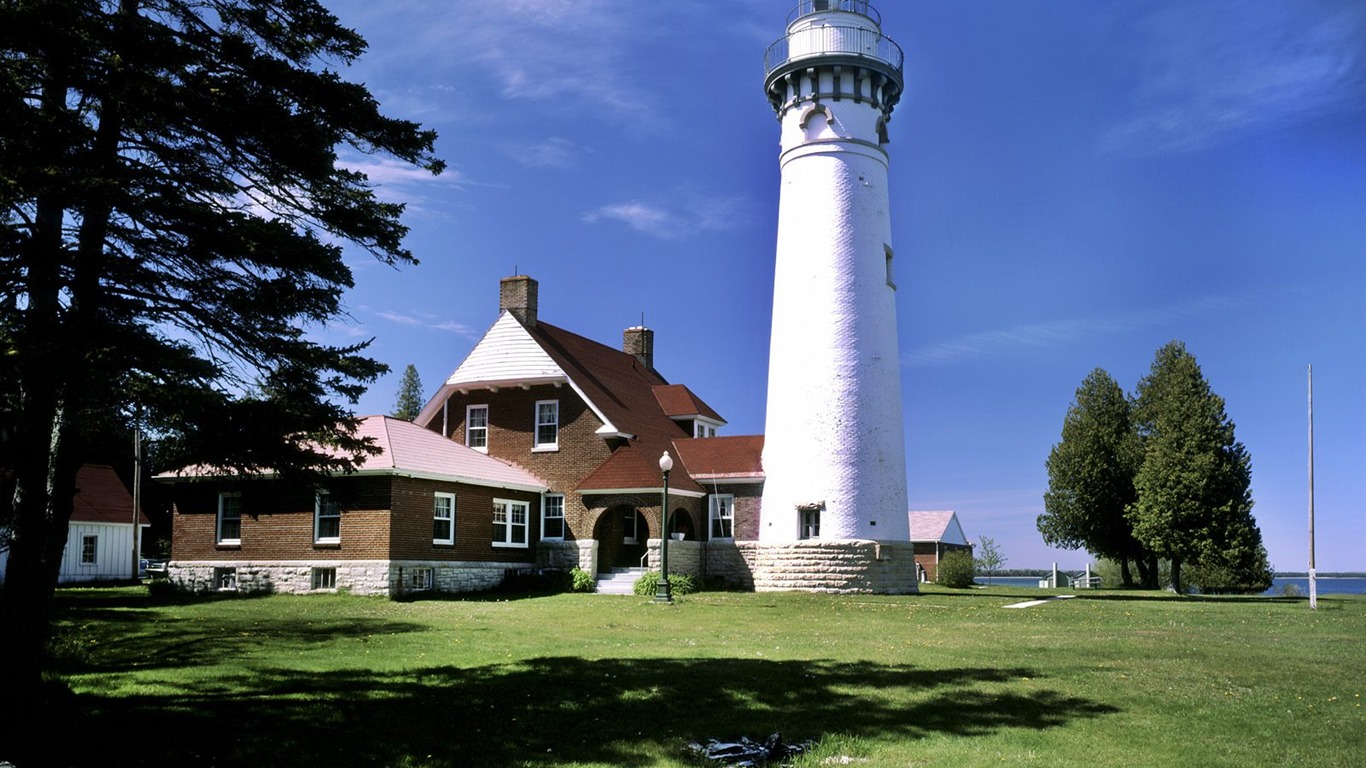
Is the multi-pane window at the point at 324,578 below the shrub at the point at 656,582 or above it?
above

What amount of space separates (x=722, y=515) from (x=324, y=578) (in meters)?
13.1

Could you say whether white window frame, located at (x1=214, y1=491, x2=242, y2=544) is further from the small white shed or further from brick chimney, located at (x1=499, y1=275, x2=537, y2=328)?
the small white shed

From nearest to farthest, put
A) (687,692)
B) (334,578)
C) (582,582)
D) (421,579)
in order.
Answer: (687,692) < (334,578) < (421,579) < (582,582)

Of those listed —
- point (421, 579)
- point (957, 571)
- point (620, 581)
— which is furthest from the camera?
point (957, 571)

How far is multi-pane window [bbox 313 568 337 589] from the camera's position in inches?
1140

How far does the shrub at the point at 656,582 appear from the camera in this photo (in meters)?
30.5

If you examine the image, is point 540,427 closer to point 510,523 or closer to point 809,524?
point 510,523

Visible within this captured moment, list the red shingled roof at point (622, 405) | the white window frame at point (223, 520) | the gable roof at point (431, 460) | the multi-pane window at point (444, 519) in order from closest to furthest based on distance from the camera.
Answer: the gable roof at point (431, 460) → the multi-pane window at point (444, 519) → the white window frame at point (223, 520) → the red shingled roof at point (622, 405)

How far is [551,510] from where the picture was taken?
3506 centimetres

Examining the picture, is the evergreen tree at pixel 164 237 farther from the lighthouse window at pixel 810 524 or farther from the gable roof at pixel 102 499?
the gable roof at pixel 102 499

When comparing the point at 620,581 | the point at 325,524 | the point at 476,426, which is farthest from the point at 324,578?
the point at 476,426

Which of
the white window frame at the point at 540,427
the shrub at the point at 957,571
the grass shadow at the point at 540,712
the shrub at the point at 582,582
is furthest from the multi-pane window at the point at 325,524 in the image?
the shrub at the point at 957,571

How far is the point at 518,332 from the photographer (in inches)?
1405

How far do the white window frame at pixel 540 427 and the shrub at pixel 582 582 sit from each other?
471 centimetres
